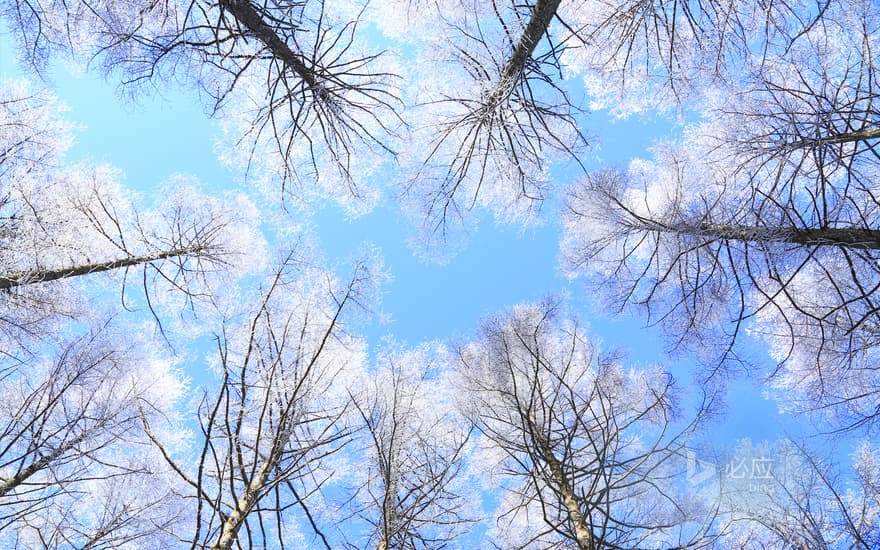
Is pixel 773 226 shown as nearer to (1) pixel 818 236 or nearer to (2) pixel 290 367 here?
(1) pixel 818 236

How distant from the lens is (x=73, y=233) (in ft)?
24.0

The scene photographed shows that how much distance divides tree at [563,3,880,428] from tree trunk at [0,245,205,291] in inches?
235

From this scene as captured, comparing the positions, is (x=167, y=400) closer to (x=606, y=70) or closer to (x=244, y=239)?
(x=244, y=239)

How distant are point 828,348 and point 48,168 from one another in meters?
10.9

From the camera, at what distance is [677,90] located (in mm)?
6734

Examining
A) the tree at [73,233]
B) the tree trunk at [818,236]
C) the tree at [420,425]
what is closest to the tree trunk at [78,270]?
the tree at [73,233]

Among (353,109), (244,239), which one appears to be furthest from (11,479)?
(353,109)

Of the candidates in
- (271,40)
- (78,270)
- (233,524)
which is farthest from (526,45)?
(78,270)

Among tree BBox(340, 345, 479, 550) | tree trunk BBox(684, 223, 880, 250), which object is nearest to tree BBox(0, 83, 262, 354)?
tree BBox(340, 345, 479, 550)

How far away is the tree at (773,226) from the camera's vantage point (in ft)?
17.3

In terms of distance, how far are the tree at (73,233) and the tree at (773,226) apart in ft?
18.3

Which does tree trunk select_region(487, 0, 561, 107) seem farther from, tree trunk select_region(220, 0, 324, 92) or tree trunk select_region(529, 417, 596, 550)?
tree trunk select_region(529, 417, 596, 550)

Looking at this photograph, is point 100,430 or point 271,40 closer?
point 271,40

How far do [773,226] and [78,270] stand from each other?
855 centimetres
